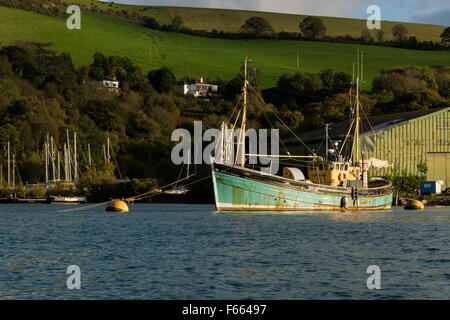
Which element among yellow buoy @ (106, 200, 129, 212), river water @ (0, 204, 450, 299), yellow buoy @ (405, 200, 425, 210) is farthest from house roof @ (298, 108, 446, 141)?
river water @ (0, 204, 450, 299)

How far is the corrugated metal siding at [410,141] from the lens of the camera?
86375mm

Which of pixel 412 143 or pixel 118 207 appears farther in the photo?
pixel 412 143

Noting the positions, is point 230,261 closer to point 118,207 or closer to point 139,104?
point 118,207

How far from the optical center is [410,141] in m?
88.7

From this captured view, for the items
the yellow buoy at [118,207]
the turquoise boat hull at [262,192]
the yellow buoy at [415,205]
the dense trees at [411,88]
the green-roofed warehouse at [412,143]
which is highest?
the dense trees at [411,88]

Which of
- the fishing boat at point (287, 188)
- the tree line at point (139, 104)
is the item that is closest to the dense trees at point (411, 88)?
the tree line at point (139, 104)

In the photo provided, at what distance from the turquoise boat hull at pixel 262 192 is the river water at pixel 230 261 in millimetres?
11947

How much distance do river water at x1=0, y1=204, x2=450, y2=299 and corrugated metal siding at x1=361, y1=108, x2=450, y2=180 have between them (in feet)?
120

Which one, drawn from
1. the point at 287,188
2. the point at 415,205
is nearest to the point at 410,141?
the point at 415,205

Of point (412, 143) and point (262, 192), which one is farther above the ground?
point (412, 143)

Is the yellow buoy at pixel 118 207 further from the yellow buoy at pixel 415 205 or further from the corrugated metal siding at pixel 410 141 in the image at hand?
the yellow buoy at pixel 415 205

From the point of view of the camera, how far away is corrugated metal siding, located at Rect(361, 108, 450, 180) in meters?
86.4

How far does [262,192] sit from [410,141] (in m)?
33.0

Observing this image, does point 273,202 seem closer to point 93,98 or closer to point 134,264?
point 134,264
